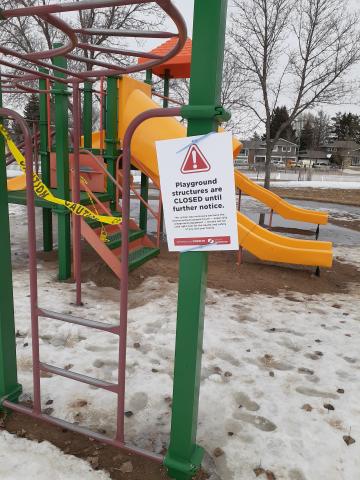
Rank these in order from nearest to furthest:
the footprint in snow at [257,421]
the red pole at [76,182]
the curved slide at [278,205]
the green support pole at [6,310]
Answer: the green support pole at [6,310], the footprint in snow at [257,421], the red pole at [76,182], the curved slide at [278,205]

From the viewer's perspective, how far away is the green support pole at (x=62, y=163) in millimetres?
4465

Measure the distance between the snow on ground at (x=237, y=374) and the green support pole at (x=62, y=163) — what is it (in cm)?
45

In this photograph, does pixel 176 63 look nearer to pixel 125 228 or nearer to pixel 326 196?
pixel 125 228

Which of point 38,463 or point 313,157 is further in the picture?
point 313,157

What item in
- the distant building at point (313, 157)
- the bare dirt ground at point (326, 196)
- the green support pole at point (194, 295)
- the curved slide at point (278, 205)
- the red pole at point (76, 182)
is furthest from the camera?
the distant building at point (313, 157)

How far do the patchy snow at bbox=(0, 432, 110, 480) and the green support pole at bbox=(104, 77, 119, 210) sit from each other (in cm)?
403

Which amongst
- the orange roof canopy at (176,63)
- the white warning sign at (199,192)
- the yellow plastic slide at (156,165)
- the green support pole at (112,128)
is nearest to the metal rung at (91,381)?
the white warning sign at (199,192)

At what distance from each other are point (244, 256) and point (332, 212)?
744 cm

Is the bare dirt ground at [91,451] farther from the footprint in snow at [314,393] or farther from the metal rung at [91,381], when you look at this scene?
the footprint in snow at [314,393]

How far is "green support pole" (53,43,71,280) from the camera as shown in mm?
4465

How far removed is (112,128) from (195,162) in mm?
4349

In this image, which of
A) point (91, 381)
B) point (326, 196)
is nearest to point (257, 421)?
point (91, 381)

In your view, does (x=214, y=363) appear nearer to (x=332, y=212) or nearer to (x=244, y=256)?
(x=244, y=256)

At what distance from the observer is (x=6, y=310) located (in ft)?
7.45
